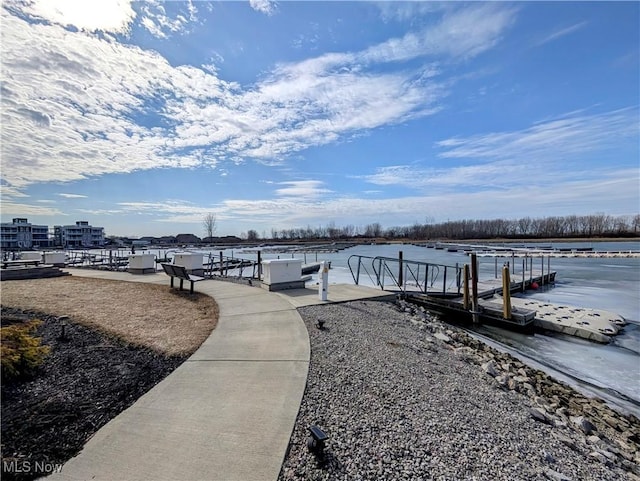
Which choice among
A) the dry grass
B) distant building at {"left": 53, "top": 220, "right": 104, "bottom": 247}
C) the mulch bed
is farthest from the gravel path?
distant building at {"left": 53, "top": 220, "right": 104, "bottom": 247}

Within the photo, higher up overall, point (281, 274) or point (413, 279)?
point (281, 274)

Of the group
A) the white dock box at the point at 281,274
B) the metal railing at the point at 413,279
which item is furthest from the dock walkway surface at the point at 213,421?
the metal railing at the point at 413,279

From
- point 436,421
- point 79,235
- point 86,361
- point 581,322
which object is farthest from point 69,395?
point 79,235

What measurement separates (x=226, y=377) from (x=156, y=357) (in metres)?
1.36

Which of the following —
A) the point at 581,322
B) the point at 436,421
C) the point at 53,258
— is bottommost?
the point at 581,322

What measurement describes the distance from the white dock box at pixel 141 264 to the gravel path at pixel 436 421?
10.7 metres

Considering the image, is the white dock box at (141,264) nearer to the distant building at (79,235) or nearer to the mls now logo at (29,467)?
the mls now logo at (29,467)

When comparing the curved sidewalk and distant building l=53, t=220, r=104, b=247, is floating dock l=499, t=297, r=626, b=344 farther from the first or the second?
distant building l=53, t=220, r=104, b=247

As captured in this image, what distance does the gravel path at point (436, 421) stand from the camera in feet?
9.12

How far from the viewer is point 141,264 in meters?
14.2

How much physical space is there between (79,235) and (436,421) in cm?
10380

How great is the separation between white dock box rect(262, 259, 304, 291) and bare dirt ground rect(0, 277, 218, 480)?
196 centimetres

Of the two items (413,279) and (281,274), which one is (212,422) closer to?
(281,274)

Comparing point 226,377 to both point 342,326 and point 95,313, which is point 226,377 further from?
point 95,313
